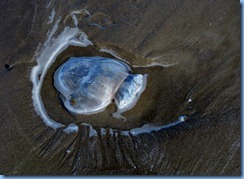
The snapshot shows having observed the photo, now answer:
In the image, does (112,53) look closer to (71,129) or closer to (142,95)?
(142,95)

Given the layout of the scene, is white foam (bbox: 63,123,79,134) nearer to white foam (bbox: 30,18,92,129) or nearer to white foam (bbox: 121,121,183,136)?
white foam (bbox: 30,18,92,129)

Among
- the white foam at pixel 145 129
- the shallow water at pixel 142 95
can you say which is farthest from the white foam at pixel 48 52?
the white foam at pixel 145 129

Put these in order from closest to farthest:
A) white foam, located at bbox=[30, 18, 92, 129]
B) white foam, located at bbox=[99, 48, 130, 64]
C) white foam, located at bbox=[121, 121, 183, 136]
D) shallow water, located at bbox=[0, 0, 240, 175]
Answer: shallow water, located at bbox=[0, 0, 240, 175], white foam, located at bbox=[121, 121, 183, 136], white foam, located at bbox=[30, 18, 92, 129], white foam, located at bbox=[99, 48, 130, 64]

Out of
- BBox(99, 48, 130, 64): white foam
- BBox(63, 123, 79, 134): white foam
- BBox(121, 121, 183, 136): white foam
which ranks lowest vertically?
BBox(63, 123, 79, 134): white foam

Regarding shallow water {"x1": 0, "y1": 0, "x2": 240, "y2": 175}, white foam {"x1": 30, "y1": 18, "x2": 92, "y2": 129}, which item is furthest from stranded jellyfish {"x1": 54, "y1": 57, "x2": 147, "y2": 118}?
white foam {"x1": 30, "y1": 18, "x2": 92, "y2": 129}

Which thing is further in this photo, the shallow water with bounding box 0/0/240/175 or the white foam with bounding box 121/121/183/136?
the white foam with bounding box 121/121/183/136

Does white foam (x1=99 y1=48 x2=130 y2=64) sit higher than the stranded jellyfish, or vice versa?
white foam (x1=99 y1=48 x2=130 y2=64)
